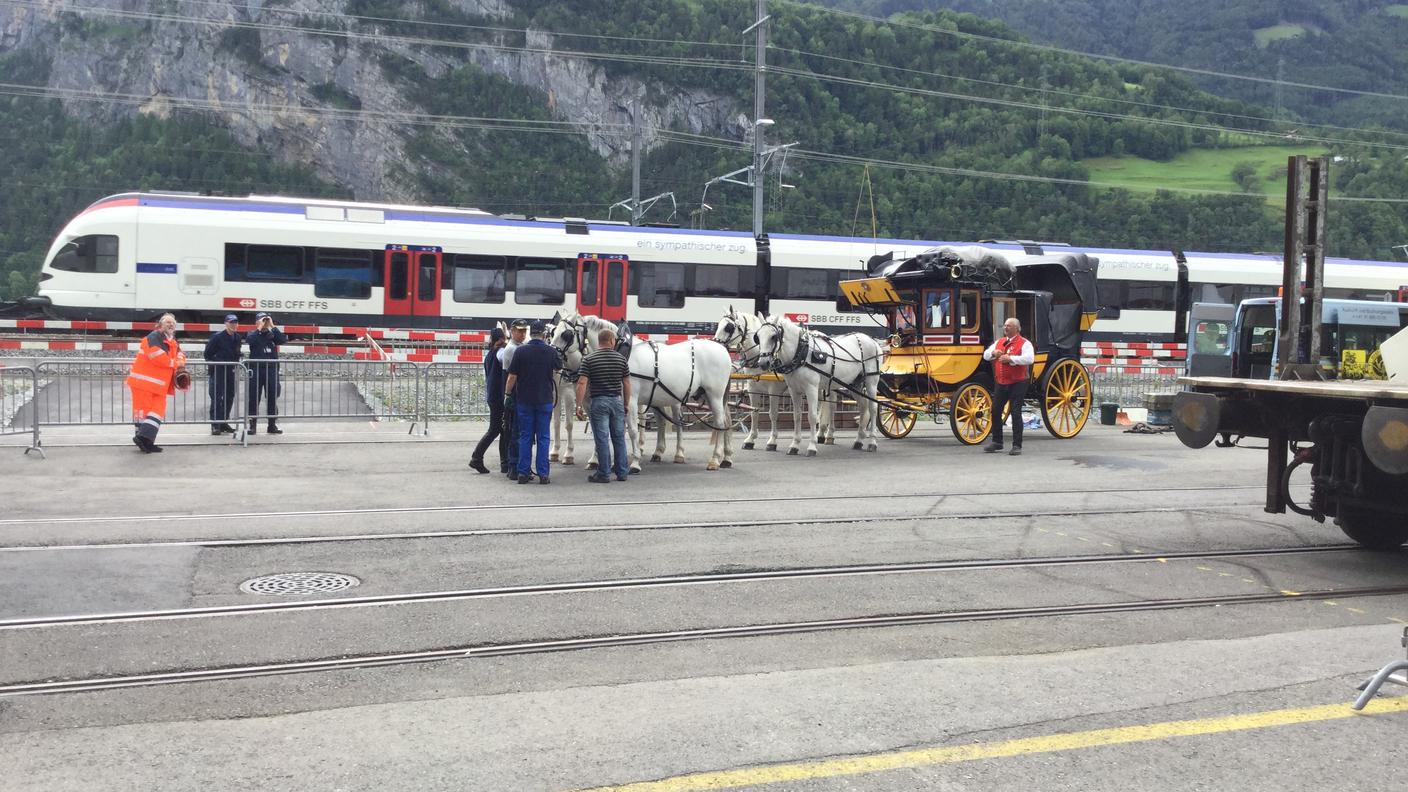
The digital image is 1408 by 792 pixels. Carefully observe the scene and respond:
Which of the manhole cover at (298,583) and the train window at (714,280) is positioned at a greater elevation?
the train window at (714,280)

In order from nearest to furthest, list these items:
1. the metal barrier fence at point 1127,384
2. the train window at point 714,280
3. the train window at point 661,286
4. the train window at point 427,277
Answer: the metal barrier fence at point 1127,384 < the train window at point 427,277 < the train window at point 661,286 < the train window at point 714,280

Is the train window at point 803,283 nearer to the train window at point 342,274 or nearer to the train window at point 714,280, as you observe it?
the train window at point 714,280

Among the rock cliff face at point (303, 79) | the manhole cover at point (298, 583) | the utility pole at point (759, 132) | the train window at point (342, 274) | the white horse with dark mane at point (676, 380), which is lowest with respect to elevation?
the manhole cover at point (298, 583)

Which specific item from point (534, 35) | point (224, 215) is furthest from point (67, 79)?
point (224, 215)

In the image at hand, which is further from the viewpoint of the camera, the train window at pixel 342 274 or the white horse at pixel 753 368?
the train window at pixel 342 274

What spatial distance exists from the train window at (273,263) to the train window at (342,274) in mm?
421

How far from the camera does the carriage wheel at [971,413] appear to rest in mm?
17625

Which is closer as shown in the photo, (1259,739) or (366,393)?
(1259,739)

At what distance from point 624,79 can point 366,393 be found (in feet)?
259

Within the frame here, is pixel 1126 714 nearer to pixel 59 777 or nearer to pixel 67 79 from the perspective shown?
pixel 59 777

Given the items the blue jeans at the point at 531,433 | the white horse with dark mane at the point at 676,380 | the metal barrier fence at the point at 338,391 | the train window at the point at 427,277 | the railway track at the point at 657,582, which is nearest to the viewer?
the railway track at the point at 657,582

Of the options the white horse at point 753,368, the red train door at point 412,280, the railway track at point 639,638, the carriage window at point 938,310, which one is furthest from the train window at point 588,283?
the railway track at point 639,638

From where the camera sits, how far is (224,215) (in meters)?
27.6

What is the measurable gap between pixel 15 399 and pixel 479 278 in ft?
44.8
